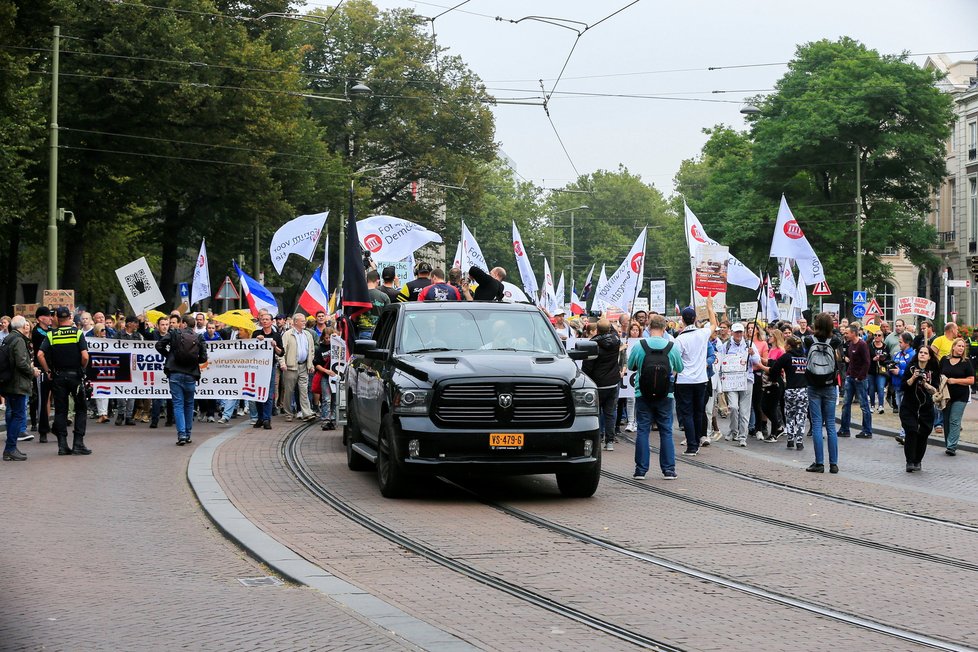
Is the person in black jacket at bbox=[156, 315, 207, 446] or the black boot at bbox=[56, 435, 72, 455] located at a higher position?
the person in black jacket at bbox=[156, 315, 207, 446]

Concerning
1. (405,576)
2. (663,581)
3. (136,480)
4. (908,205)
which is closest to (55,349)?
(136,480)

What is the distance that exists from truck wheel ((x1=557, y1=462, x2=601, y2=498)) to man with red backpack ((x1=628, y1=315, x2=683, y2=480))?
1.71 meters

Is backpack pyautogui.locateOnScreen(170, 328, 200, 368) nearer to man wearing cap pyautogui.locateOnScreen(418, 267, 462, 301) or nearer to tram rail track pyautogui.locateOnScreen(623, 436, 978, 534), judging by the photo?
man wearing cap pyautogui.locateOnScreen(418, 267, 462, 301)

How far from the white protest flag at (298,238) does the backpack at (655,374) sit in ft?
44.7

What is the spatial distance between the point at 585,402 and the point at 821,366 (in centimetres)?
437

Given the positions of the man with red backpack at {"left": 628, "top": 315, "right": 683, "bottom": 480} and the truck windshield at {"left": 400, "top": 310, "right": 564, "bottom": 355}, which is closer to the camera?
the truck windshield at {"left": 400, "top": 310, "right": 564, "bottom": 355}

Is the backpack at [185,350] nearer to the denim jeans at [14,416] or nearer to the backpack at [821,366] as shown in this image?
the denim jeans at [14,416]

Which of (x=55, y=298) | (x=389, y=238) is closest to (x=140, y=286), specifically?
(x=55, y=298)

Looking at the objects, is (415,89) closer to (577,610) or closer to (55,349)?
(55,349)

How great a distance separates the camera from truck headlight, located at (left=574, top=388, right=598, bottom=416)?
39.6 ft

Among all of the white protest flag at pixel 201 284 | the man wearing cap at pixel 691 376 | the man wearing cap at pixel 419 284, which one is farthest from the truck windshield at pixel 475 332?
the white protest flag at pixel 201 284

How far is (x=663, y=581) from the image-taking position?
27.8 feet

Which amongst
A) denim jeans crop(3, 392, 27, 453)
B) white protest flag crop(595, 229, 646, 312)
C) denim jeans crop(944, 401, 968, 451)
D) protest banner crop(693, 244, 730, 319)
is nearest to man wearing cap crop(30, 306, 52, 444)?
denim jeans crop(3, 392, 27, 453)

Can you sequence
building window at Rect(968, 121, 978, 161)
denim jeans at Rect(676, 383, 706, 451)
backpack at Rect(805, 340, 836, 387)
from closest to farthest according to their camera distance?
backpack at Rect(805, 340, 836, 387)
denim jeans at Rect(676, 383, 706, 451)
building window at Rect(968, 121, 978, 161)
